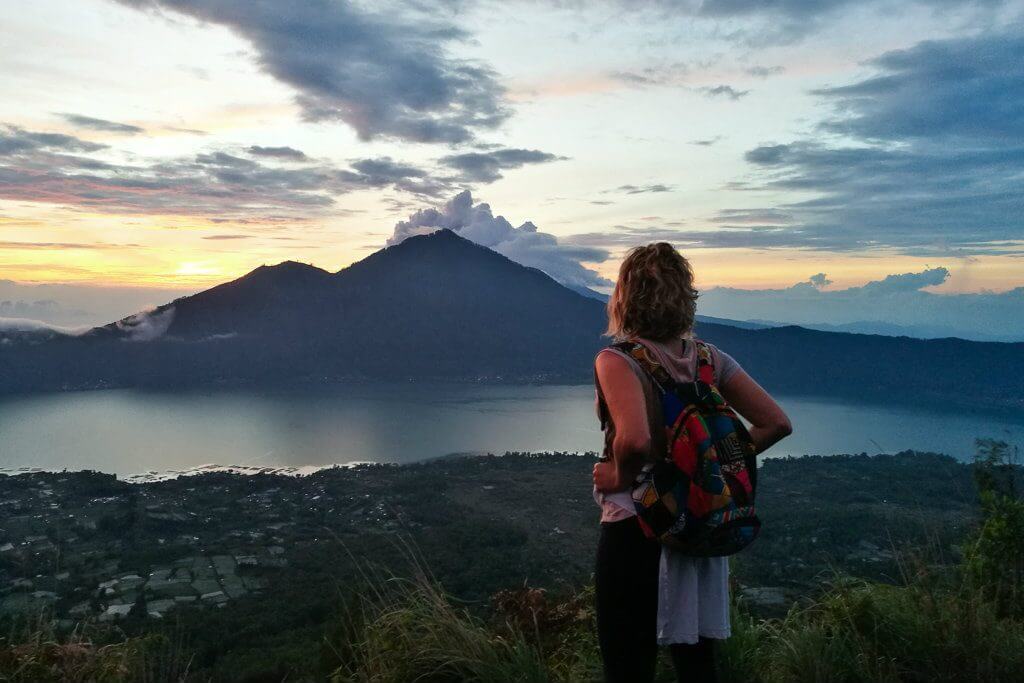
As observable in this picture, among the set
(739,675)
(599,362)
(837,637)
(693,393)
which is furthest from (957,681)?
(599,362)

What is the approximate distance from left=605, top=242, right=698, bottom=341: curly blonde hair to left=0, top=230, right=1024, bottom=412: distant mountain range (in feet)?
258

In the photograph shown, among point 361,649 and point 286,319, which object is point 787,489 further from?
point 286,319

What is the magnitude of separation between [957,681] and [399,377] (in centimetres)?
10847

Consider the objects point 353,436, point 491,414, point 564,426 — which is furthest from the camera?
point 491,414

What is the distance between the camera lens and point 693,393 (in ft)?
5.61

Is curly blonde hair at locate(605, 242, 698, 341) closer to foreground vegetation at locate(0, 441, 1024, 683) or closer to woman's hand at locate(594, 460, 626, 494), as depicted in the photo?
woman's hand at locate(594, 460, 626, 494)

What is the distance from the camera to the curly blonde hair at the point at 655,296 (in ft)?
5.84

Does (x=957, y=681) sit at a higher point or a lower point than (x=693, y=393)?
lower

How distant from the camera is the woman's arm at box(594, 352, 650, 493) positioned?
1.61 m

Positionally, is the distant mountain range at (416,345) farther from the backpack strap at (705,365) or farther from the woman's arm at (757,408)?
the backpack strap at (705,365)

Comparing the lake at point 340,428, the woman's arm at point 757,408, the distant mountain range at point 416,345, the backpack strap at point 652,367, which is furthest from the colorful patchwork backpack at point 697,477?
the distant mountain range at point 416,345

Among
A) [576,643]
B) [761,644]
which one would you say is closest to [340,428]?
[576,643]

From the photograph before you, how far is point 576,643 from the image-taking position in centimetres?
286

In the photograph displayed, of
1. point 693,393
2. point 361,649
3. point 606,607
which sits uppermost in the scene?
point 693,393
